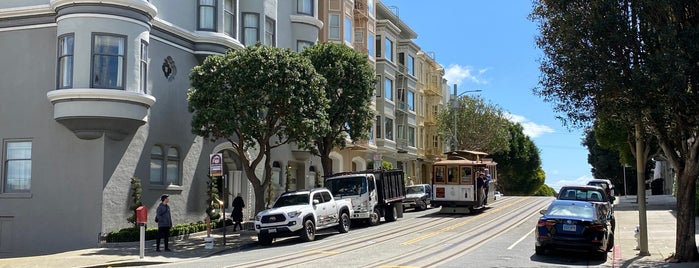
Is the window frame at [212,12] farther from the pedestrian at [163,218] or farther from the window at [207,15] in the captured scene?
the pedestrian at [163,218]

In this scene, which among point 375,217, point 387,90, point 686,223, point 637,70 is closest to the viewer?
point 637,70

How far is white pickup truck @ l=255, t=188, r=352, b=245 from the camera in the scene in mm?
21578

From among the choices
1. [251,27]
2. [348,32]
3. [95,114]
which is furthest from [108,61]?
[348,32]

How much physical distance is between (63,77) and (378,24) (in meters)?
29.0

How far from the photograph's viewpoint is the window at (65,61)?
22484 millimetres

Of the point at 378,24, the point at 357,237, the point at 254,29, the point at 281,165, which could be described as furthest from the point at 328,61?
the point at 378,24

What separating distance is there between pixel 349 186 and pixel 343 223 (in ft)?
8.47

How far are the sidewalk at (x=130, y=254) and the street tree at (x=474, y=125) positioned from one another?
39.1m

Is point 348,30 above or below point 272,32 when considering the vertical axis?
above

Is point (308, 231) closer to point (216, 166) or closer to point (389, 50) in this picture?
point (216, 166)

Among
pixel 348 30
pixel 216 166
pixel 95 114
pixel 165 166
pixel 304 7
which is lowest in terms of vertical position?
pixel 216 166

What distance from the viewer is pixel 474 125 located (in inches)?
2418

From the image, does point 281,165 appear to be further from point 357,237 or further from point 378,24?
point 378,24

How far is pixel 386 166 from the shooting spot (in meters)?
44.8
